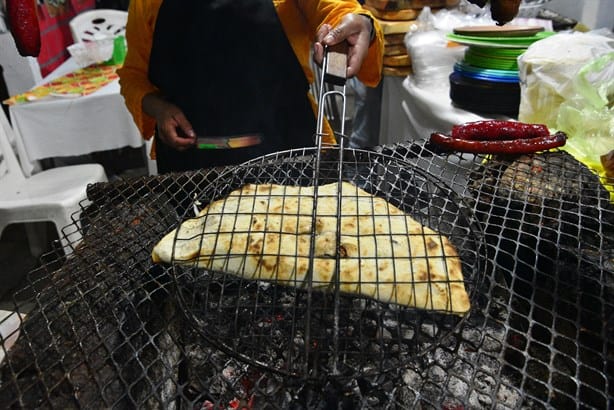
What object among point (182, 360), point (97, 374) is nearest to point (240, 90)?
point (182, 360)

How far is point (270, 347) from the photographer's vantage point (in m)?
1.56

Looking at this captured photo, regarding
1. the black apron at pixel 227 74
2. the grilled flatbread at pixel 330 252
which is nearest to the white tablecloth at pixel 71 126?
the black apron at pixel 227 74

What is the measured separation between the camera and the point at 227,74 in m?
2.75

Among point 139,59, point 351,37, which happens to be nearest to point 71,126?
point 139,59

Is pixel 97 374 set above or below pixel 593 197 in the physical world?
below

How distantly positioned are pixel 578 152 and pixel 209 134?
2.21 m

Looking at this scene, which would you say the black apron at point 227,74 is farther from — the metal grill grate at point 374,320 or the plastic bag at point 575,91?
the plastic bag at point 575,91

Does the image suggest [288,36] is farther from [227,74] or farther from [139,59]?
[139,59]

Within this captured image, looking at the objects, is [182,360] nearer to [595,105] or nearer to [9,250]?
[595,105]

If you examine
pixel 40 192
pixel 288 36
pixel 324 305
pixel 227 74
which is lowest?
pixel 40 192

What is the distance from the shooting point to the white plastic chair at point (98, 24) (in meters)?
6.48

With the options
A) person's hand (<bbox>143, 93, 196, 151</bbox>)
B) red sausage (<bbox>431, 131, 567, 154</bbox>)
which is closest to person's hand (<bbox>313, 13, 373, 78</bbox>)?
red sausage (<bbox>431, 131, 567, 154</bbox>)

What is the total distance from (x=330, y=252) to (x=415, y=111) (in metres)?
3.07

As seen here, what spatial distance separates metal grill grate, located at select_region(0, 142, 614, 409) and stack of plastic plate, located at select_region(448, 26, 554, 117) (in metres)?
1.23
